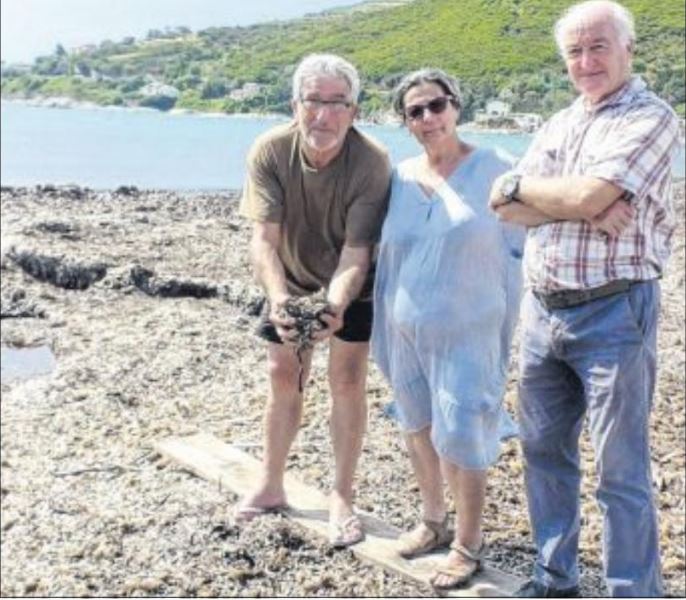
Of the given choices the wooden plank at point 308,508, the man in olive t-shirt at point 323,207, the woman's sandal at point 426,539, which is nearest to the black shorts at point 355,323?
the man in olive t-shirt at point 323,207

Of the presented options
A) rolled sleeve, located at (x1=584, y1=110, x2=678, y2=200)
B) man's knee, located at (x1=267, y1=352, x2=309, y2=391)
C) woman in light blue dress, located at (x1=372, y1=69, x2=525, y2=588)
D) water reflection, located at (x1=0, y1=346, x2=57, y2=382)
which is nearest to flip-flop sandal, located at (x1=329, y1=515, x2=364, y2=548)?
man's knee, located at (x1=267, y1=352, x2=309, y2=391)

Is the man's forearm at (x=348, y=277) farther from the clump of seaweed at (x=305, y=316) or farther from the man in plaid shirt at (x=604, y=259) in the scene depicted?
the man in plaid shirt at (x=604, y=259)

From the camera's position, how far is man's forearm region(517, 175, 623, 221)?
3.01 metres

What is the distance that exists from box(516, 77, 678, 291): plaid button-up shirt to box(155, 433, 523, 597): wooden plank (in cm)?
140

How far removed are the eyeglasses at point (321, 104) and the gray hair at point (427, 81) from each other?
165 mm

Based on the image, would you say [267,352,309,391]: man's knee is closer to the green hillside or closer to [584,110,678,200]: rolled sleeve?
the green hillside

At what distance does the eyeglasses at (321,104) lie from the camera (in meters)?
3.52

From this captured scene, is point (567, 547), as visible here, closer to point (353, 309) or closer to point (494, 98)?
point (353, 309)

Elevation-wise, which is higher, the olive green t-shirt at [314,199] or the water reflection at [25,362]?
the olive green t-shirt at [314,199]

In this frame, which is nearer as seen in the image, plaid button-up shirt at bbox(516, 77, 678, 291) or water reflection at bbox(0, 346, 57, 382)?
plaid button-up shirt at bbox(516, 77, 678, 291)

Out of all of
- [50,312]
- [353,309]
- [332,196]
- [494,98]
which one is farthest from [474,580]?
[50,312]

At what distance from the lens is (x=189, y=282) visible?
43.9 ft

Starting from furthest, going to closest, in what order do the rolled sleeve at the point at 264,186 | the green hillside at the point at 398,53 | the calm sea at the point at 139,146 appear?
the calm sea at the point at 139,146 → the rolled sleeve at the point at 264,186 → the green hillside at the point at 398,53

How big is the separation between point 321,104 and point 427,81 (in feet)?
1.08
